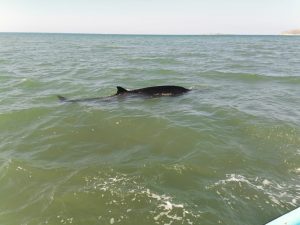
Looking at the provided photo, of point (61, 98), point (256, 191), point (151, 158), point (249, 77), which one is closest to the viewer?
point (256, 191)

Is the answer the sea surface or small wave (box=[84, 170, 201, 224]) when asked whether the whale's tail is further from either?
small wave (box=[84, 170, 201, 224])

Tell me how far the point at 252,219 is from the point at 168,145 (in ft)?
12.8

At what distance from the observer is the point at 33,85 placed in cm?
1944

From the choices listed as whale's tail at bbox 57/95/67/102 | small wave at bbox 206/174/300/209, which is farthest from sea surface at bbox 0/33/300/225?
whale's tail at bbox 57/95/67/102

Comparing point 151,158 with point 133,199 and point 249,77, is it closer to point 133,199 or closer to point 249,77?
point 133,199

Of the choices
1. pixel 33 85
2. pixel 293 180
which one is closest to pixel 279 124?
pixel 293 180

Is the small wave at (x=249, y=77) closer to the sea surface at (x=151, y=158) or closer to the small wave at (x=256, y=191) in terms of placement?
the sea surface at (x=151, y=158)

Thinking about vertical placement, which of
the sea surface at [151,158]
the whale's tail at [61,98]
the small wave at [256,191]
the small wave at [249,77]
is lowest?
the small wave at [249,77]

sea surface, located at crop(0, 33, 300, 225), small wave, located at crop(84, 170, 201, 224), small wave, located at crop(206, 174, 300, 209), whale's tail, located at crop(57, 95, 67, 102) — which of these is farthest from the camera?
whale's tail, located at crop(57, 95, 67, 102)

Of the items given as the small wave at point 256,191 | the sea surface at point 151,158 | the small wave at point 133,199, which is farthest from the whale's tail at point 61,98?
the small wave at point 256,191

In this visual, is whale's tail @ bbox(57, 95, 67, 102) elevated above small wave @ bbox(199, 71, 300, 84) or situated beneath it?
elevated above

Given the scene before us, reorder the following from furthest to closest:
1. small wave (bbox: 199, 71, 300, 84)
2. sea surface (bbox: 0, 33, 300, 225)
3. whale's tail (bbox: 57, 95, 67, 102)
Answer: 1. small wave (bbox: 199, 71, 300, 84)
2. whale's tail (bbox: 57, 95, 67, 102)
3. sea surface (bbox: 0, 33, 300, 225)

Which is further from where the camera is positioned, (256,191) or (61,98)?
(61,98)

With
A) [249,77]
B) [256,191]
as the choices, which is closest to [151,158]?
[256,191]
